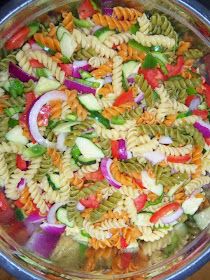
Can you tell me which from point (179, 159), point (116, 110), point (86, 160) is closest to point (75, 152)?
point (86, 160)

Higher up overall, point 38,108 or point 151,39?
point 151,39

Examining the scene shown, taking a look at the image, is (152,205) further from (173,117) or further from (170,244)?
(173,117)

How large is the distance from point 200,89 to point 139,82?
173mm

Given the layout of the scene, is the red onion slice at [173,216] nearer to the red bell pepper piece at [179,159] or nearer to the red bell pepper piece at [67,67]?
→ the red bell pepper piece at [179,159]

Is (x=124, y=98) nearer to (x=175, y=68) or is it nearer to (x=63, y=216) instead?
(x=175, y=68)

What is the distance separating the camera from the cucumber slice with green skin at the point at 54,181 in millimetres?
1420

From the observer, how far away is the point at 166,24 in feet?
4.68

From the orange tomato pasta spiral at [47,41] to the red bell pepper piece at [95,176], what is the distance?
0.31m

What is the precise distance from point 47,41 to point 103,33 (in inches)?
5.5

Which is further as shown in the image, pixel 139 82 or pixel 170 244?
pixel 170 244

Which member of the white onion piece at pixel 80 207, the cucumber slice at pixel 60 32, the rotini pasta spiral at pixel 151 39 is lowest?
the white onion piece at pixel 80 207

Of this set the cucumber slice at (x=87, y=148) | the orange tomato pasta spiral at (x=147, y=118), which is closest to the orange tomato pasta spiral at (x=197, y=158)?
the orange tomato pasta spiral at (x=147, y=118)

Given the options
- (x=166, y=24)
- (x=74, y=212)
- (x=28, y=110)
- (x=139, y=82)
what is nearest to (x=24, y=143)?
(x=28, y=110)

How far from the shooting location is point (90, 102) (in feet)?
4.54
